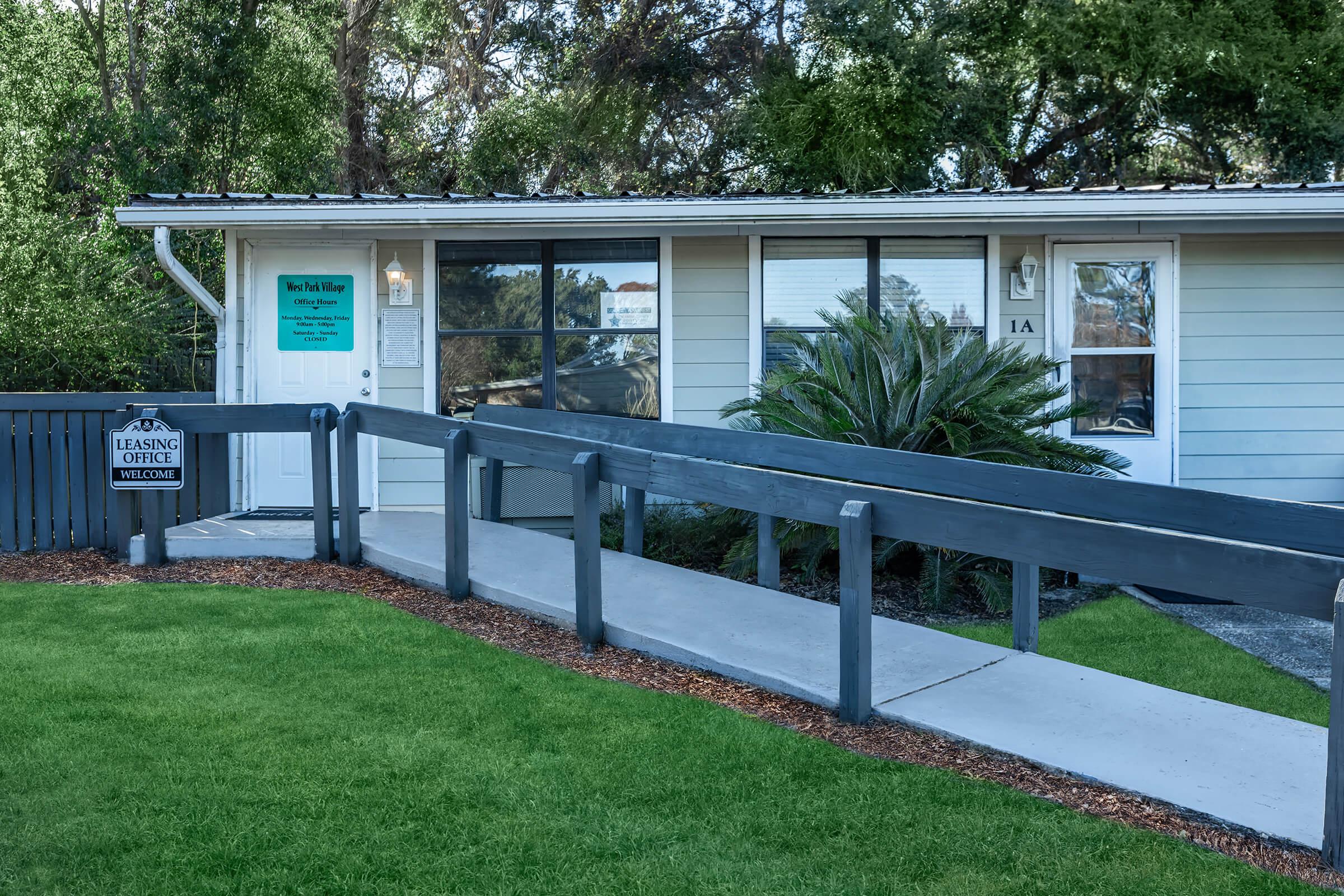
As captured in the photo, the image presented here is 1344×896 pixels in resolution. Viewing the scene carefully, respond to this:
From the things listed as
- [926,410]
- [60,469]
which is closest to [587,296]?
[926,410]

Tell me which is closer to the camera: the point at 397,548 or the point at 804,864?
the point at 804,864

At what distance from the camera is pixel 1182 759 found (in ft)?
12.3

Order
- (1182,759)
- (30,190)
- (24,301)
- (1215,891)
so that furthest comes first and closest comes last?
(30,190)
(24,301)
(1182,759)
(1215,891)

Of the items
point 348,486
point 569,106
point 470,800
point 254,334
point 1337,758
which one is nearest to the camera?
point 1337,758

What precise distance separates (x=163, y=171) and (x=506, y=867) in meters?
15.9

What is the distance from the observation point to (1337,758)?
2992 millimetres

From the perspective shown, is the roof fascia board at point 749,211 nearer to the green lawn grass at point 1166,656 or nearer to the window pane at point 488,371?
the window pane at point 488,371

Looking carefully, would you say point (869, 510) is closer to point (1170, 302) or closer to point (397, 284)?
point (397, 284)

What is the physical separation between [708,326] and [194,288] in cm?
375

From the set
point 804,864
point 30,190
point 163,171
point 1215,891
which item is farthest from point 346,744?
point 163,171

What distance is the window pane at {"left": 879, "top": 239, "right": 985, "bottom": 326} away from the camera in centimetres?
883

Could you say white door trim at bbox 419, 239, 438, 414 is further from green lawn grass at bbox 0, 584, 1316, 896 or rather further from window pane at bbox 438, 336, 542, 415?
green lawn grass at bbox 0, 584, 1316, 896

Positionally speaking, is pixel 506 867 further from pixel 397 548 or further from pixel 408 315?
pixel 408 315

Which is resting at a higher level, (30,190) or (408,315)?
(30,190)
